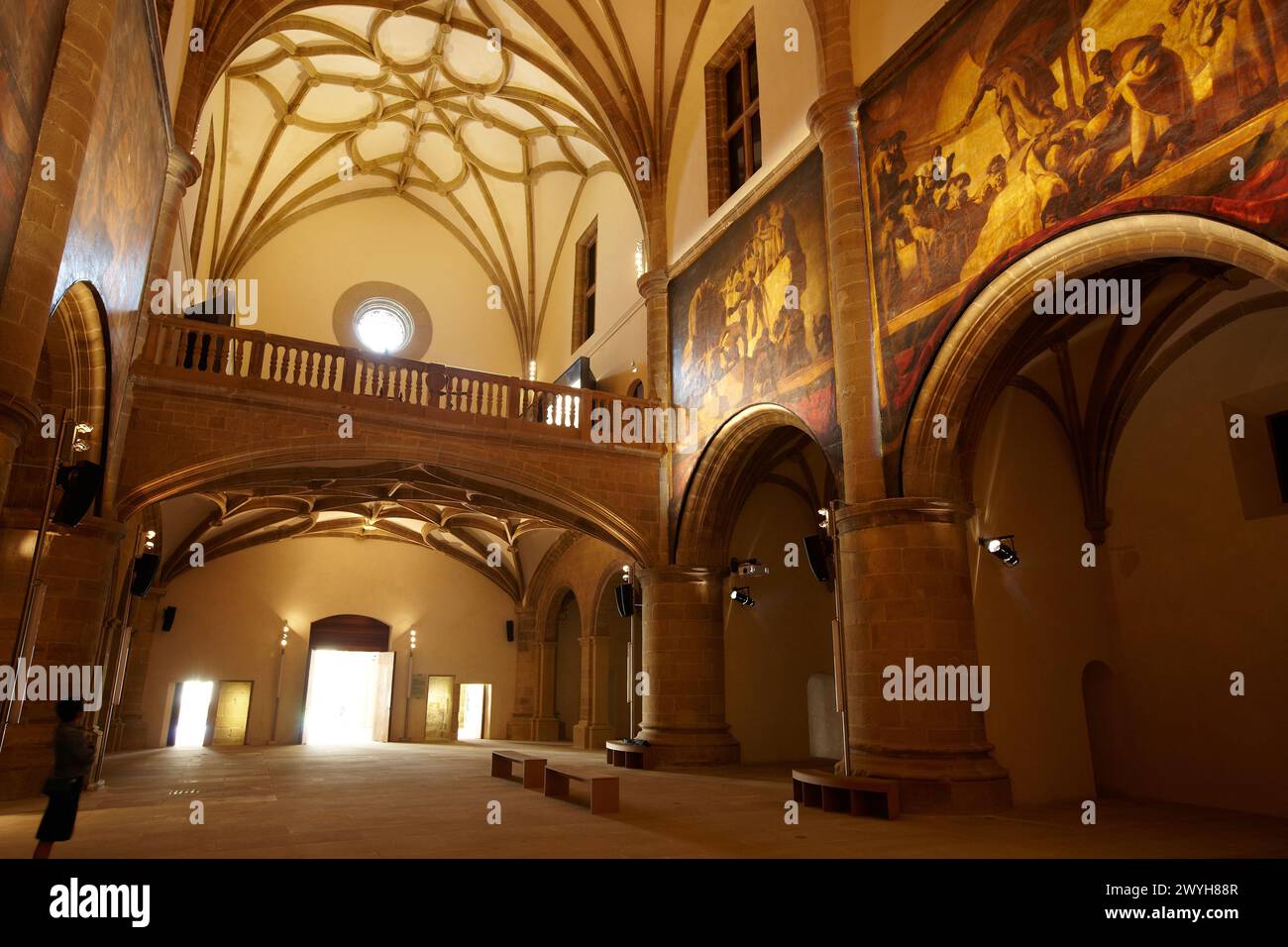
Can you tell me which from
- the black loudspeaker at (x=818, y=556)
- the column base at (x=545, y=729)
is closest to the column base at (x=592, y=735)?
the column base at (x=545, y=729)

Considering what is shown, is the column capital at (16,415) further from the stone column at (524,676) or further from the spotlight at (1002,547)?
the stone column at (524,676)

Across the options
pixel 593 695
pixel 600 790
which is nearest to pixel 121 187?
pixel 600 790

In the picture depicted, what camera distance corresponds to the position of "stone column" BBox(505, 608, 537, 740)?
20406mm

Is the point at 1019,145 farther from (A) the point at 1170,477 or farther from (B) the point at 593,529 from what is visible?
(B) the point at 593,529

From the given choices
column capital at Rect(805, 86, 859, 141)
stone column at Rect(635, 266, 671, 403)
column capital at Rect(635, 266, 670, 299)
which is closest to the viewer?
column capital at Rect(805, 86, 859, 141)

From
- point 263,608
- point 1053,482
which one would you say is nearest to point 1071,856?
point 1053,482

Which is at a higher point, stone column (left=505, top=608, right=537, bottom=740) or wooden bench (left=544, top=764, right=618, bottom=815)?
stone column (left=505, top=608, right=537, bottom=740)

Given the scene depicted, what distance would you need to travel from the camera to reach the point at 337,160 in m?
19.4

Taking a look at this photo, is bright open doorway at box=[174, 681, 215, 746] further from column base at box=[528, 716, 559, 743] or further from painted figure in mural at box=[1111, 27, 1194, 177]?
painted figure in mural at box=[1111, 27, 1194, 177]

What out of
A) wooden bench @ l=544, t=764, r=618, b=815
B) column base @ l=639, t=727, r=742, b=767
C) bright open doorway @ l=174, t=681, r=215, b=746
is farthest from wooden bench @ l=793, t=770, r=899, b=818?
bright open doorway @ l=174, t=681, r=215, b=746

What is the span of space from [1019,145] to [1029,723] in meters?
5.77

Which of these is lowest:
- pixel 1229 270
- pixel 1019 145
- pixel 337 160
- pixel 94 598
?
pixel 94 598

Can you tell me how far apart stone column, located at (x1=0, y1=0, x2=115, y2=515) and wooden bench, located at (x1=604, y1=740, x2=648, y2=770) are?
8.97 metres

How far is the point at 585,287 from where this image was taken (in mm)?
19641
